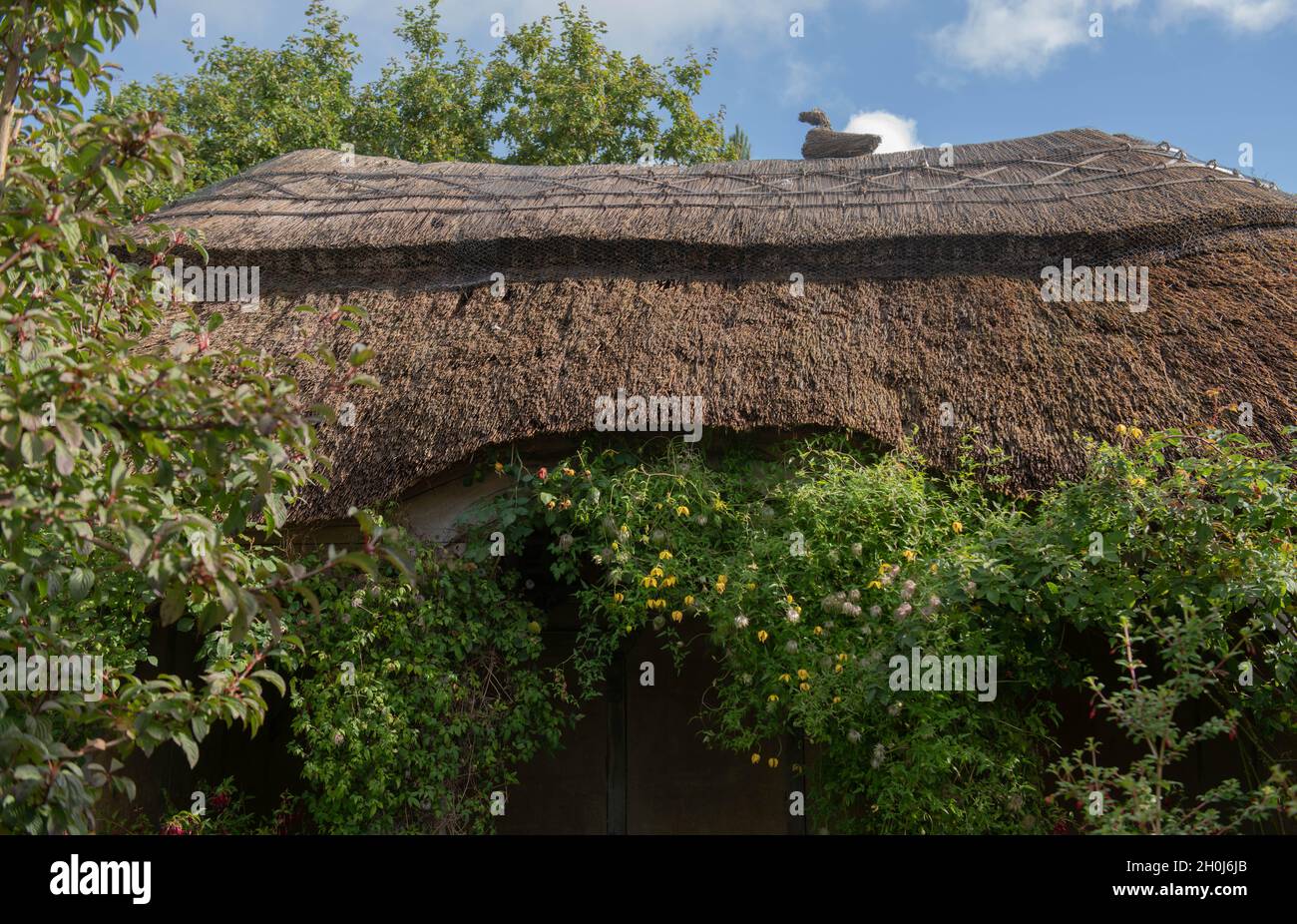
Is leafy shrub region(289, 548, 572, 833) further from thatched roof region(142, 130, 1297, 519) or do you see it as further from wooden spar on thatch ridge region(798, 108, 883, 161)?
wooden spar on thatch ridge region(798, 108, 883, 161)

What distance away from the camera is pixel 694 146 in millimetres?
17094

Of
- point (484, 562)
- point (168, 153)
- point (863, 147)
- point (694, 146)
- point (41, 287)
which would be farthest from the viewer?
point (694, 146)

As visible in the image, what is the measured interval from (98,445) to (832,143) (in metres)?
7.94

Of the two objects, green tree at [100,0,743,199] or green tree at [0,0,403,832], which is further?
green tree at [100,0,743,199]

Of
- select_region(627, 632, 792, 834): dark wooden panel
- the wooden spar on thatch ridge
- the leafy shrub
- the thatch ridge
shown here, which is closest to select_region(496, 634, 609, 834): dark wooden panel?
select_region(627, 632, 792, 834): dark wooden panel

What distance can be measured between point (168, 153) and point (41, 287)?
2.07ft

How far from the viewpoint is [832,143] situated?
380 inches

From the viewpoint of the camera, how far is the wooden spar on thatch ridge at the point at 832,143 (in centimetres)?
949

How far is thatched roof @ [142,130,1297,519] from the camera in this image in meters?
5.92

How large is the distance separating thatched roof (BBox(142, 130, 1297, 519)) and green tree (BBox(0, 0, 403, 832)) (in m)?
2.77

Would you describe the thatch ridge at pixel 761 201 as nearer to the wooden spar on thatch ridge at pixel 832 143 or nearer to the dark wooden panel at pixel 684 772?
the wooden spar on thatch ridge at pixel 832 143

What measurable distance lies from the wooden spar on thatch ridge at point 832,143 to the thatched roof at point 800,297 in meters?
1.21
